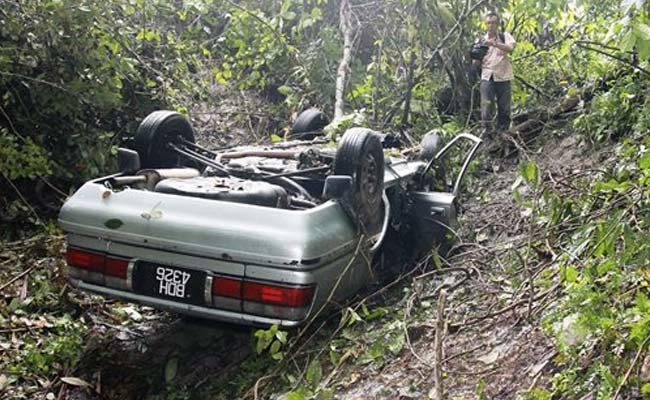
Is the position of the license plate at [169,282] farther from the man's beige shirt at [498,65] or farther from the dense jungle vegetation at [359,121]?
the man's beige shirt at [498,65]

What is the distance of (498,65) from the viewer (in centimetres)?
835

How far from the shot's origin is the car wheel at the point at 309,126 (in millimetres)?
7066

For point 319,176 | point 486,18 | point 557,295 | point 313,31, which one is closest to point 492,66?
point 486,18

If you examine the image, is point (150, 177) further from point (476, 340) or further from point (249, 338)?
point (476, 340)

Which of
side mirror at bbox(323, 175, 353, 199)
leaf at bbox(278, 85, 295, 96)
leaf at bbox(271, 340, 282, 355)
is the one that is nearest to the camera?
leaf at bbox(271, 340, 282, 355)

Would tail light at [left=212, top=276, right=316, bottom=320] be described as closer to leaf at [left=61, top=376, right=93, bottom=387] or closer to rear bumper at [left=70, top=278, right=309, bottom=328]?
rear bumper at [left=70, top=278, right=309, bottom=328]

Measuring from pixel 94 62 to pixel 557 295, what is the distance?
14.7ft

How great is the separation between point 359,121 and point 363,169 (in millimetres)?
3312

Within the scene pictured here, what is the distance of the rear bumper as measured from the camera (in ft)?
12.5

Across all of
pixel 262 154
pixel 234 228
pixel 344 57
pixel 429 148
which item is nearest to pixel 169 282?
pixel 234 228

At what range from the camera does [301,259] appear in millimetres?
3734

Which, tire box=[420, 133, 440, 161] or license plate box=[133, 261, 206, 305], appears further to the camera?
tire box=[420, 133, 440, 161]

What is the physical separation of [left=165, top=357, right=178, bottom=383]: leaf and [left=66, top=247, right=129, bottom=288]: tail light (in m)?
0.57

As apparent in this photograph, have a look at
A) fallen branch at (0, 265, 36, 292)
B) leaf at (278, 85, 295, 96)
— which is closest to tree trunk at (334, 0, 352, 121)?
leaf at (278, 85, 295, 96)
